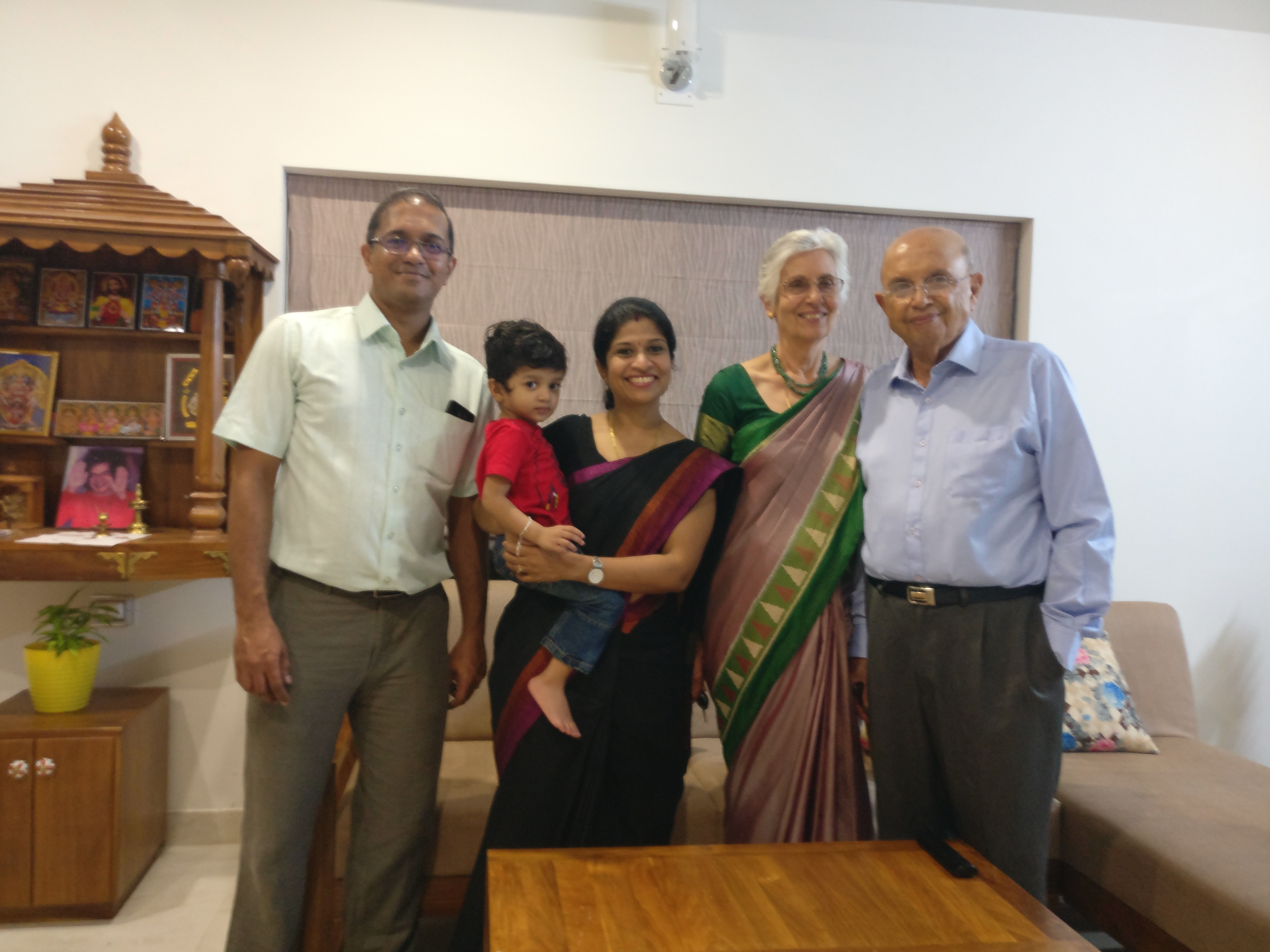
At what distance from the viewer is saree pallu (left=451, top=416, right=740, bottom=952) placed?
5.18 feet

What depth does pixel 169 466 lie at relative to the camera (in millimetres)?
2432

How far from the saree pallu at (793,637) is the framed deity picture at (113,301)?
1.80 m

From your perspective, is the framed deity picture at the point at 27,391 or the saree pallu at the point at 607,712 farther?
the framed deity picture at the point at 27,391

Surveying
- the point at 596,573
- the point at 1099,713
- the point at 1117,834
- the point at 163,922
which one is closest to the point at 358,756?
the point at 596,573

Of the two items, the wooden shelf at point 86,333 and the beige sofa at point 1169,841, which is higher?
the wooden shelf at point 86,333

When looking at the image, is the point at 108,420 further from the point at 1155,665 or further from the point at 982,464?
the point at 1155,665

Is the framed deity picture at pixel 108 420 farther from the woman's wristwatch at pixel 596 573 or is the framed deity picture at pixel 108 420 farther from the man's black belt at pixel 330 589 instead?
the woman's wristwatch at pixel 596 573

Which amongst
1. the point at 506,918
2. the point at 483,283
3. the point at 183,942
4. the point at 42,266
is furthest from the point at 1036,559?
the point at 42,266

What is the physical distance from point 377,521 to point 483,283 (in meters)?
1.19

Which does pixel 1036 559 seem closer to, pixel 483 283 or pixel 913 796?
pixel 913 796

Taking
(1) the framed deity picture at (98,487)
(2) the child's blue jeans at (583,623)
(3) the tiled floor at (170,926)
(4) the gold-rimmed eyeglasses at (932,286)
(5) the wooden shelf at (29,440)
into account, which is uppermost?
(4) the gold-rimmed eyeglasses at (932,286)

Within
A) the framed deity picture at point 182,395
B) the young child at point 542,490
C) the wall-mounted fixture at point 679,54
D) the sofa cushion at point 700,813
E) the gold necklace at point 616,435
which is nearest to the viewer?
the young child at point 542,490

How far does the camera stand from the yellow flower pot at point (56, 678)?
7.04 feet

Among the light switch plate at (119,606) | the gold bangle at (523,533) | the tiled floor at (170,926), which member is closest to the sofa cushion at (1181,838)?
the tiled floor at (170,926)
